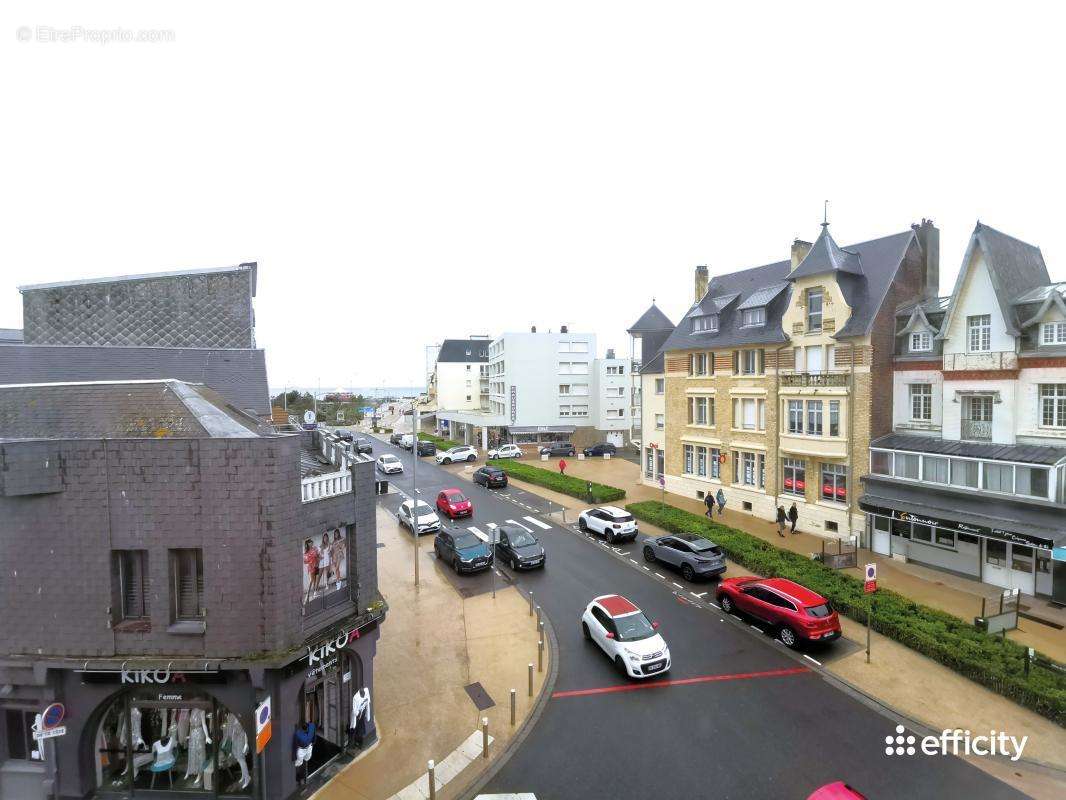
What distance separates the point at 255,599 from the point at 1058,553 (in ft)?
79.9

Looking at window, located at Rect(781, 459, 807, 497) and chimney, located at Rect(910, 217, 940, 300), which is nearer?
chimney, located at Rect(910, 217, 940, 300)

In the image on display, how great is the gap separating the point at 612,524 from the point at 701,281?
21.6 m

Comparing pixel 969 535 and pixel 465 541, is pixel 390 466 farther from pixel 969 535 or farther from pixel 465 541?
pixel 969 535

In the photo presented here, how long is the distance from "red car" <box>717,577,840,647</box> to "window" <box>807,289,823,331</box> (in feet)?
51.4

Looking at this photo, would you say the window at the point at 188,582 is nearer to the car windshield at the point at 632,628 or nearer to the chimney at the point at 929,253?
the car windshield at the point at 632,628

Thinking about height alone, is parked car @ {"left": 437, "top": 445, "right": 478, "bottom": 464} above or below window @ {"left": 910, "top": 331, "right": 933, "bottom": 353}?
below

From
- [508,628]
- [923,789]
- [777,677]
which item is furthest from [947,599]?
[508,628]

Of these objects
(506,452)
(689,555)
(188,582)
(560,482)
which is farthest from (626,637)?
(506,452)

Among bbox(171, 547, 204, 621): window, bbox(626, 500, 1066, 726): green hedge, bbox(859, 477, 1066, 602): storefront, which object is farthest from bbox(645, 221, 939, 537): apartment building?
bbox(171, 547, 204, 621): window

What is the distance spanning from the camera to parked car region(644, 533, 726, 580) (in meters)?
20.8

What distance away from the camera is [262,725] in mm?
9570

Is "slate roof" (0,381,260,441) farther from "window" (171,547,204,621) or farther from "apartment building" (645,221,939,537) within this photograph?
"apartment building" (645,221,939,537)

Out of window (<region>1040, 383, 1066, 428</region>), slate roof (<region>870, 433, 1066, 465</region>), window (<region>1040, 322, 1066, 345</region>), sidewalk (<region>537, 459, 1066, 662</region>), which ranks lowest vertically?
sidewalk (<region>537, 459, 1066, 662</region>)

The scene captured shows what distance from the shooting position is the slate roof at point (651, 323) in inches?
1633
